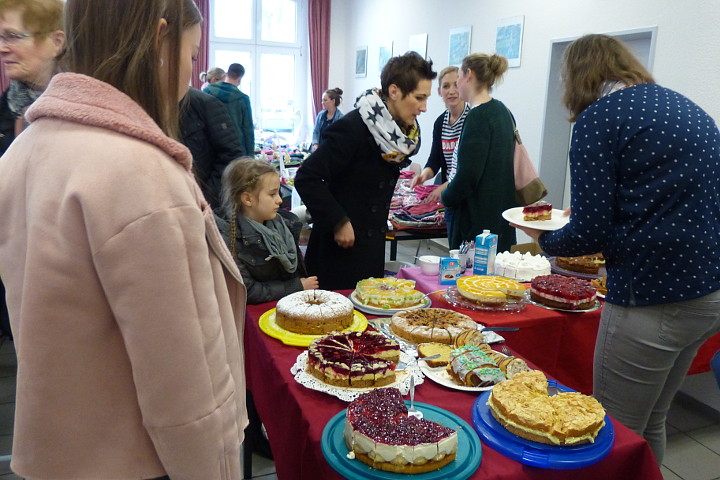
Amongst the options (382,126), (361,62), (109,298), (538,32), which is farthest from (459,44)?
(109,298)

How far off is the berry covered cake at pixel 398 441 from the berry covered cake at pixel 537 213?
142 centimetres

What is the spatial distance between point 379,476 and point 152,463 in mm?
400

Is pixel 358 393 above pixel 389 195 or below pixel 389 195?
below

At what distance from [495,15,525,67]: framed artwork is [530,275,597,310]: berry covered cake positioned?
336cm

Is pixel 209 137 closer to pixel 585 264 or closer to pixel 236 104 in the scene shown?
pixel 585 264

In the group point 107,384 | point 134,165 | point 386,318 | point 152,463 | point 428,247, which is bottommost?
point 428,247

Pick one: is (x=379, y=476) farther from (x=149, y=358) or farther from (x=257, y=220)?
(x=257, y=220)

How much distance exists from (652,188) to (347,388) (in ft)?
2.99

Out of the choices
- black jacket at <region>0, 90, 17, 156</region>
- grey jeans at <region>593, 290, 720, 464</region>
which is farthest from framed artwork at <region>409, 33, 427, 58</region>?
grey jeans at <region>593, 290, 720, 464</region>

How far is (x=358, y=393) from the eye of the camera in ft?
4.30

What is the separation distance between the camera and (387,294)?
1927 mm

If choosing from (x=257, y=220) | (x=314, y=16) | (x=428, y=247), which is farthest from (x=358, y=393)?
(x=314, y=16)

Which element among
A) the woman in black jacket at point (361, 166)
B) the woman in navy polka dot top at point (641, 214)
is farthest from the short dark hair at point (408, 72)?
the woman in navy polka dot top at point (641, 214)

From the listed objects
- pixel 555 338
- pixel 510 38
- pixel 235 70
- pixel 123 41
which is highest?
pixel 510 38
